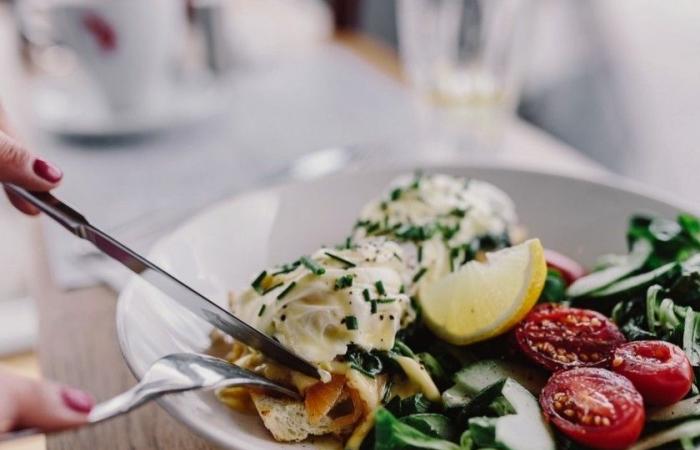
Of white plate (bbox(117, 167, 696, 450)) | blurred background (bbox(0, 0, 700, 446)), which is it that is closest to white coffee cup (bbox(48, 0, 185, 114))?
blurred background (bbox(0, 0, 700, 446))

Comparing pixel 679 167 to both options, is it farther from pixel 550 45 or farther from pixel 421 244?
pixel 421 244

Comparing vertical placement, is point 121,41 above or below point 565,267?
above

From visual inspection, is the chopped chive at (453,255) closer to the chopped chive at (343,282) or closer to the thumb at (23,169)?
the chopped chive at (343,282)

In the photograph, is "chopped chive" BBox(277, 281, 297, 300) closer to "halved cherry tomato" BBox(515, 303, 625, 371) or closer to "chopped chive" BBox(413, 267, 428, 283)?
"chopped chive" BBox(413, 267, 428, 283)

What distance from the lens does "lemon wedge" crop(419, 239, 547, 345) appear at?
3.50 ft

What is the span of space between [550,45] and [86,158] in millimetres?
2929

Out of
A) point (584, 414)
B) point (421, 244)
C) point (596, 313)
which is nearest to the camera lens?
point (584, 414)

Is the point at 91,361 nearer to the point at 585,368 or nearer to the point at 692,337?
the point at 585,368

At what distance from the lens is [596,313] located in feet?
3.63

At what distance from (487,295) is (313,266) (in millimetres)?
250

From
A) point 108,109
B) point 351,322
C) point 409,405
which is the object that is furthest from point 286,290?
point 108,109

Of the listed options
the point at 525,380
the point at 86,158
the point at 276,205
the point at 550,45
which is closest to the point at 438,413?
the point at 525,380

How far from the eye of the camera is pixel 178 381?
2.80ft

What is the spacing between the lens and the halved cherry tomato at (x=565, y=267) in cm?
129
